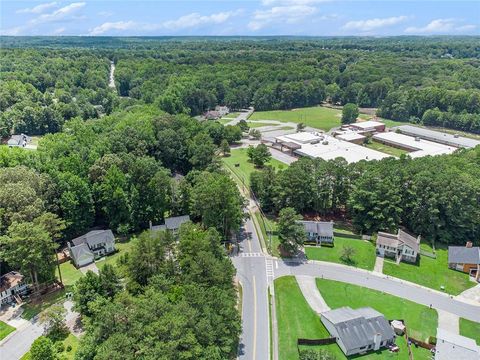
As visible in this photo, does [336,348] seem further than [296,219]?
No

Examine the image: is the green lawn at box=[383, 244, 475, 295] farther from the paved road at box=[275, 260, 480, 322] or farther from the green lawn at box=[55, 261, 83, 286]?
the green lawn at box=[55, 261, 83, 286]

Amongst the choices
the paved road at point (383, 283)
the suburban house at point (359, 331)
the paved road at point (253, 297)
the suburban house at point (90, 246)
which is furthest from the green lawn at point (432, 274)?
the suburban house at point (90, 246)

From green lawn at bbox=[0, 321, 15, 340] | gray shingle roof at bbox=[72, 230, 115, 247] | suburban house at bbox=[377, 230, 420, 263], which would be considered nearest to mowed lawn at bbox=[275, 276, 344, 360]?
suburban house at bbox=[377, 230, 420, 263]

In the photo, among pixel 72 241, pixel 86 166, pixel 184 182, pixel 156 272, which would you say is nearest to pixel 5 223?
pixel 72 241

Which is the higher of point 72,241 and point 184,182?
point 184,182

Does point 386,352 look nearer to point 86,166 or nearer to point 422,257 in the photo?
point 422,257
